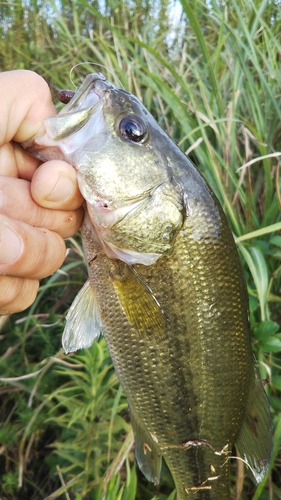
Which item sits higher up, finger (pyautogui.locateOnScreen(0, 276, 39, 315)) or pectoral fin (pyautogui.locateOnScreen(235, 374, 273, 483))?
finger (pyautogui.locateOnScreen(0, 276, 39, 315))

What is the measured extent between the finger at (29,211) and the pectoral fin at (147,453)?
682mm

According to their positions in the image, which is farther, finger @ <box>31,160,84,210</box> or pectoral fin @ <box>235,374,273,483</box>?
pectoral fin @ <box>235,374,273,483</box>

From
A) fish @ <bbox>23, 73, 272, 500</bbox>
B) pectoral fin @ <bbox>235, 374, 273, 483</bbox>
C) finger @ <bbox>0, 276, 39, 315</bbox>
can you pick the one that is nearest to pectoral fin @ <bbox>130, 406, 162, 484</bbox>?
fish @ <bbox>23, 73, 272, 500</bbox>

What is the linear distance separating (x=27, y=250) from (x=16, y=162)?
0.31 meters

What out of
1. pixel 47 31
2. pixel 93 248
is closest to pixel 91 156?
pixel 93 248

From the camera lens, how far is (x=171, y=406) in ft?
4.21

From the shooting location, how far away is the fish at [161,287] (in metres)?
1.12

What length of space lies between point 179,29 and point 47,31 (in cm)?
106

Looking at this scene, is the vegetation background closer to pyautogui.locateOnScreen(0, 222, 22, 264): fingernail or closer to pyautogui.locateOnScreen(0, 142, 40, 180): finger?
pyautogui.locateOnScreen(0, 142, 40, 180): finger

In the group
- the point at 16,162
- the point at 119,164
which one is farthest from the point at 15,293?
the point at 119,164

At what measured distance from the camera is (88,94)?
112cm

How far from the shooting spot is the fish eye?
1.13 m

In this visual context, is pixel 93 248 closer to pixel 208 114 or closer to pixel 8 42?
pixel 208 114

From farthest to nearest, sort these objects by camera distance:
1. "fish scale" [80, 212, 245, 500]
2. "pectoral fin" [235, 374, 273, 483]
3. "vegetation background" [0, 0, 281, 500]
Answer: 1. "vegetation background" [0, 0, 281, 500]
2. "pectoral fin" [235, 374, 273, 483]
3. "fish scale" [80, 212, 245, 500]
